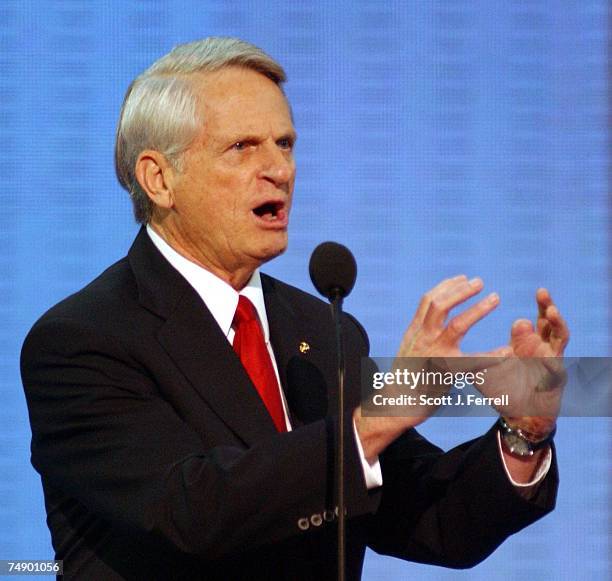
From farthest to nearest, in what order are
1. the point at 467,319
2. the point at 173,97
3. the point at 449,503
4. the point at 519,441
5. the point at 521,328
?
1. the point at 173,97
2. the point at 449,503
3. the point at 519,441
4. the point at 521,328
5. the point at 467,319

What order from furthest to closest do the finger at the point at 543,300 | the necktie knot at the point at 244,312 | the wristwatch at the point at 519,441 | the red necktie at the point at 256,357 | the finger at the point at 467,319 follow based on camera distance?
the necktie knot at the point at 244,312 < the red necktie at the point at 256,357 < the wristwatch at the point at 519,441 < the finger at the point at 543,300 < the finger at the point at 467,319

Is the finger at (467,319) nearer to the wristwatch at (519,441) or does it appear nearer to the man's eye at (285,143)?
the wristwatch at (519,441)

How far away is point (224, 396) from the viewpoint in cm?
200

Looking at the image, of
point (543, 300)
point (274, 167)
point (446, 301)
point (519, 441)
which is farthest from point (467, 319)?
point (274, 167)

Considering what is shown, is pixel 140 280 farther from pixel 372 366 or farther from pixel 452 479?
pixel 452 479

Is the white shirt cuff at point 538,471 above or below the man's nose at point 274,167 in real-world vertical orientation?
below

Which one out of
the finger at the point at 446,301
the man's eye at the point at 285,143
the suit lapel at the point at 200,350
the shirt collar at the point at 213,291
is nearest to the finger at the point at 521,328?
the finger at the point at 446,301

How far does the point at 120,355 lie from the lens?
78.4 inches

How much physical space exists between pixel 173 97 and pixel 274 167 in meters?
0.22

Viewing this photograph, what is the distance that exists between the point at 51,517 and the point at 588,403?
884 mm

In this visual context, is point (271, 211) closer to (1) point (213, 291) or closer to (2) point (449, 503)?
(1) point (213, 291)

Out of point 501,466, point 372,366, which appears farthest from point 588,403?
point 372,366

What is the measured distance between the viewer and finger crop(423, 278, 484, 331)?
167 centimetres

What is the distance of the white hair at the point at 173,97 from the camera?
2230 millimetres
